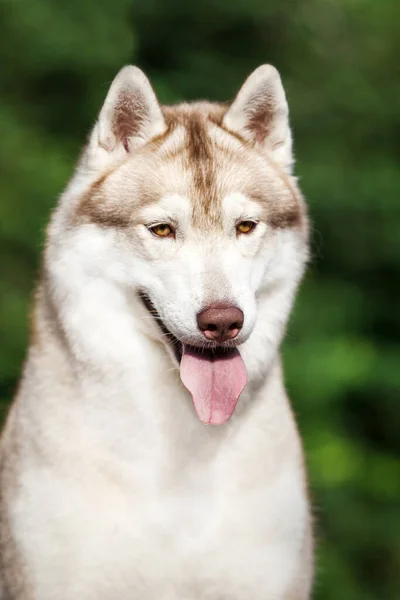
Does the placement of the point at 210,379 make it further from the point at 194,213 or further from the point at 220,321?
the point at 194,213

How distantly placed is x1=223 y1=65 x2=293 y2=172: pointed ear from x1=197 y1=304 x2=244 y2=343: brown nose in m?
0.83

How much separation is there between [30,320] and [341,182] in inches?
247

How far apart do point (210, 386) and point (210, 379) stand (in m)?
0.02

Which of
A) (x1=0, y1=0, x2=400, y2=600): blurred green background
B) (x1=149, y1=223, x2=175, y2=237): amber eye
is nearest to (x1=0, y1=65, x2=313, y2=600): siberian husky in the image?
(x1=149, y1=223, x2=175, y2=237): amber eye

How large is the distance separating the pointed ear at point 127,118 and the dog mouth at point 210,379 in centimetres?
57

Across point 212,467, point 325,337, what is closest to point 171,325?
point 212,467

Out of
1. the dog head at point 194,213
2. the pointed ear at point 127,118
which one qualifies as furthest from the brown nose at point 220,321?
the pointed ear at point 127,118

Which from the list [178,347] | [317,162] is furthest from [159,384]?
[317,162]

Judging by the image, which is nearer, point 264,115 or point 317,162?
point 264,115

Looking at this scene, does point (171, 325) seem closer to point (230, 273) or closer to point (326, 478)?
point (230, 273)

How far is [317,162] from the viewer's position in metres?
10.1

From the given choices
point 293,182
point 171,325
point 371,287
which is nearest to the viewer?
point 171,325

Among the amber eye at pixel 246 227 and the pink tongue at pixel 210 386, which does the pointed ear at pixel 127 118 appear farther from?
the pink tongue at pixel 210 386

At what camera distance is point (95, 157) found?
12.3 feet
